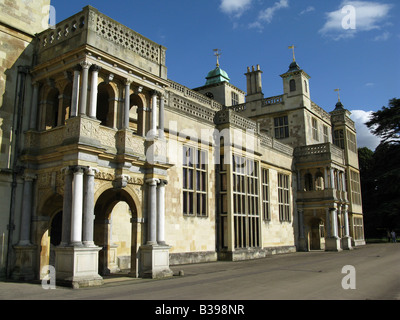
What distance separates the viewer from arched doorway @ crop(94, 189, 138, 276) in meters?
15.0

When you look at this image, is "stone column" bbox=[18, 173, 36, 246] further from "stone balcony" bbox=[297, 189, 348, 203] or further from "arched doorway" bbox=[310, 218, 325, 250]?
"arched doorway" bbox=[310, 218, 325, 250]

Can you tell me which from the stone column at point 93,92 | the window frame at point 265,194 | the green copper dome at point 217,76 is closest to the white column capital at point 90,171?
the stone column at point 93,92

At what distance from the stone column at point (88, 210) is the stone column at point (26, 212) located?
2.58 m

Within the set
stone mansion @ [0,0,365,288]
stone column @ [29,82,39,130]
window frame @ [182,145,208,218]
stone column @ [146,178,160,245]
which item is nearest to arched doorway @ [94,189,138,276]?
stone mansion @ [0,0,365,288]

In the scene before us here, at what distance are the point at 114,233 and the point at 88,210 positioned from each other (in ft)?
15.2

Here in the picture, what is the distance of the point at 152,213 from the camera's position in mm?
15055

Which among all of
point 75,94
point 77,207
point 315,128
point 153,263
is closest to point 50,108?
point 75,94

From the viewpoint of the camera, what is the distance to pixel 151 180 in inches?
600

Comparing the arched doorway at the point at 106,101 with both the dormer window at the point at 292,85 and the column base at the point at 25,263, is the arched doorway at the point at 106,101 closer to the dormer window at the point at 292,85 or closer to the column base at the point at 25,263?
the column base at the point at 25,263

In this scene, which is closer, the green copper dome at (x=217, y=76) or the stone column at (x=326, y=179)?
the stone column at (x=326, y=179)

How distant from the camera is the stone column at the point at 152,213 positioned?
14945 millimetres

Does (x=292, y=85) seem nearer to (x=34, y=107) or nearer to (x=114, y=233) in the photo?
(x=114, y=233)

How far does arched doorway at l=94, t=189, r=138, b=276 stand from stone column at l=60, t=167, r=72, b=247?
211 cm
